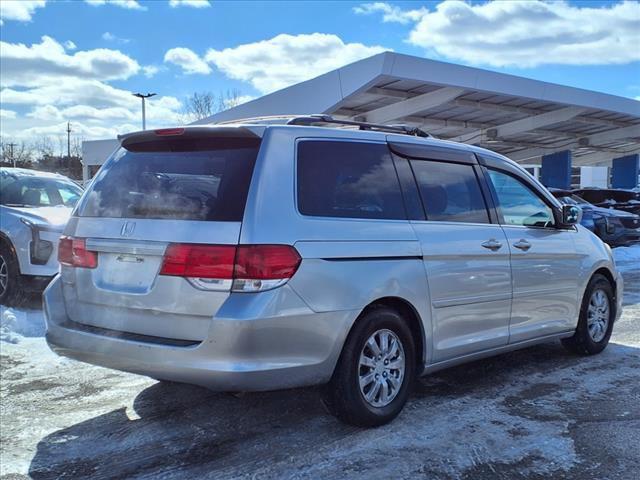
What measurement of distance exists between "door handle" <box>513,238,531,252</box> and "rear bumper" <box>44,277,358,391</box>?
190cm

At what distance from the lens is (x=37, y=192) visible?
863cm

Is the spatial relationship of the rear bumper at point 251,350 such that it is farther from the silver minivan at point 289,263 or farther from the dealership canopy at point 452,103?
Answer: the dealership canopy at point 452,103

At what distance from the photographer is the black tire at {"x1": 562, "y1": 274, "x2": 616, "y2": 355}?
578 centimetres

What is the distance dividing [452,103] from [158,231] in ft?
61.0

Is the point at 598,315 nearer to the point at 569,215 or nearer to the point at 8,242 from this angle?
the point at 569,215

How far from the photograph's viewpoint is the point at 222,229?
341 centimetres

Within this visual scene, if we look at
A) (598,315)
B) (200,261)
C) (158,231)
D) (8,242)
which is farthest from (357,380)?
(8,242)

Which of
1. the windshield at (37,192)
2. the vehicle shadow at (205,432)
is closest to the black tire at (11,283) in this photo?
the windshield at (37,192)

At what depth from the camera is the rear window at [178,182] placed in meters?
3.53

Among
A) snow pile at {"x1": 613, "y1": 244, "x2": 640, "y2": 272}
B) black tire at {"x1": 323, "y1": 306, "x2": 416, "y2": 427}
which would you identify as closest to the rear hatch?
black tire at {"x1": 323, "y1": 306, "x2": 416, "y2": 427}

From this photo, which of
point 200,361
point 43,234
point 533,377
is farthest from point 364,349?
point 43,234

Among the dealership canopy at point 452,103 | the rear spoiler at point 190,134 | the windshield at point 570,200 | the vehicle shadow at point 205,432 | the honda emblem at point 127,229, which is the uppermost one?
the dealership canopy at point 452,103

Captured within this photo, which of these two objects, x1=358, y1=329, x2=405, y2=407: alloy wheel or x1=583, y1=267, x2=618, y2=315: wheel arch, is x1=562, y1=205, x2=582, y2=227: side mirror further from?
x1=358, y1=329, x2=405, y2=407: alloy wheel

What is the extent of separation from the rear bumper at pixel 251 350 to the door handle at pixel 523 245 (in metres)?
1.90
